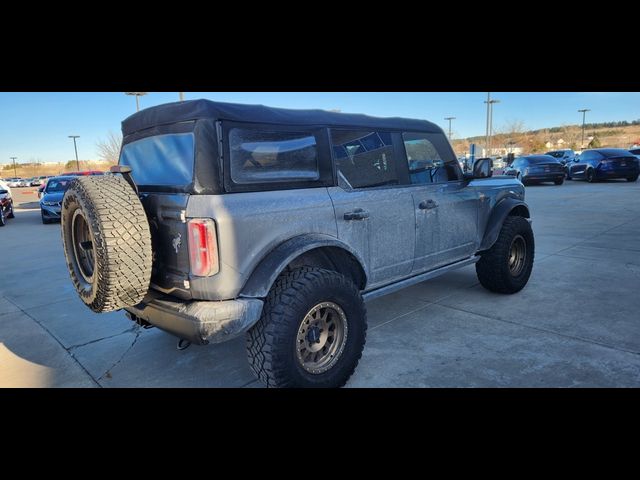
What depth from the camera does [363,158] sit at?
344 cm

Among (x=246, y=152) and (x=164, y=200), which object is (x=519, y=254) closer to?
(x=246, y=152)

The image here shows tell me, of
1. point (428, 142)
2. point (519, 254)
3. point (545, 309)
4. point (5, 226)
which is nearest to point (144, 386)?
point (428, 142)

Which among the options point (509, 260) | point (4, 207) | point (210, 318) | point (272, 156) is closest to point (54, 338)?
point (210, 318)

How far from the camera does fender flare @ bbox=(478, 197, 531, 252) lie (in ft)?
14.8

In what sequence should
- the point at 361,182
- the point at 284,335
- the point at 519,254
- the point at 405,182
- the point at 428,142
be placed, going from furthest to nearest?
1. the point at 519,254
2. the point at 428,142
3. the point at 405,182
4. the point at 361,182
5. the point at 284,335

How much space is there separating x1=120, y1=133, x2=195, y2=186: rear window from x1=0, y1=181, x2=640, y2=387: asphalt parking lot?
152 cm

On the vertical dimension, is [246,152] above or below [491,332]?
above

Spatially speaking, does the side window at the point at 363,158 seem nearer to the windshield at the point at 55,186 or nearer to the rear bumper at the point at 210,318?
the rear bumper at the point at 210,318

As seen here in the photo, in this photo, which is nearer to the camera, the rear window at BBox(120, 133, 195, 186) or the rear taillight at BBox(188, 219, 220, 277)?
the rear taillight at BBox(188, 219, 220, 277)

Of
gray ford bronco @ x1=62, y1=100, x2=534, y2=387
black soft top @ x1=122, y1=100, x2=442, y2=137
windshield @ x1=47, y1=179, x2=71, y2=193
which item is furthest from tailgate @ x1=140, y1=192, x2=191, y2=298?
windshield @ x1=47, y1=179, x2=71, y2=193

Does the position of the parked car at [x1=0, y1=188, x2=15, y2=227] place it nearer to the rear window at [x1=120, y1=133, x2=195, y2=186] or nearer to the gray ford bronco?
the gray ford bronco
